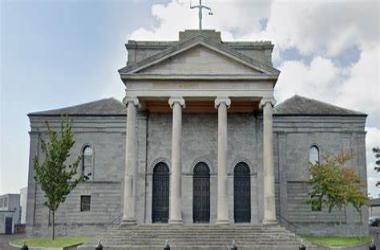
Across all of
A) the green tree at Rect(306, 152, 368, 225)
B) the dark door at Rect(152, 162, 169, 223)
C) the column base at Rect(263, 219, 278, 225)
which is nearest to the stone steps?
the column base at Rect(263, 219, 278, 225)

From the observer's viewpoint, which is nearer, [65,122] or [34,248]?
[34,248]

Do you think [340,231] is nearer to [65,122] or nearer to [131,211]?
[131,211]

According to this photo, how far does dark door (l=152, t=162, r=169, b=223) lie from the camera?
109ft

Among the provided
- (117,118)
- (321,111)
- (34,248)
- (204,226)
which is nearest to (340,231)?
(321,111)

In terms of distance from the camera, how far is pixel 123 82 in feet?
99.7

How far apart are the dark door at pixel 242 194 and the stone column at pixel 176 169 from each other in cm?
585

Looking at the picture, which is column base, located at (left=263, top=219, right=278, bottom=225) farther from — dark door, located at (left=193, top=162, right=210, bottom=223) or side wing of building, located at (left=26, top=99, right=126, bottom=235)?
side wing of building, located at (left=26, top=99, right=126, bottom=235)

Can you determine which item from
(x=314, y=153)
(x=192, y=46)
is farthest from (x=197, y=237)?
(x=314, y=153)

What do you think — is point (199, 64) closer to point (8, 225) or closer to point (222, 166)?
point (222, 166)

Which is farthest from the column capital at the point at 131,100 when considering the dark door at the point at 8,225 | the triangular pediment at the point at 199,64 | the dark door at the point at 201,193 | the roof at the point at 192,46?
the dark door at the point at 8,225

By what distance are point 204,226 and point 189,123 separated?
8809mm

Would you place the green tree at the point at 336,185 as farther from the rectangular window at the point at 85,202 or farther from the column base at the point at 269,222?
the rectangular window at the point at 85,202

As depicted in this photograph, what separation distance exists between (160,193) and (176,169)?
520cm

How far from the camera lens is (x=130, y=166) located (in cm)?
2936
